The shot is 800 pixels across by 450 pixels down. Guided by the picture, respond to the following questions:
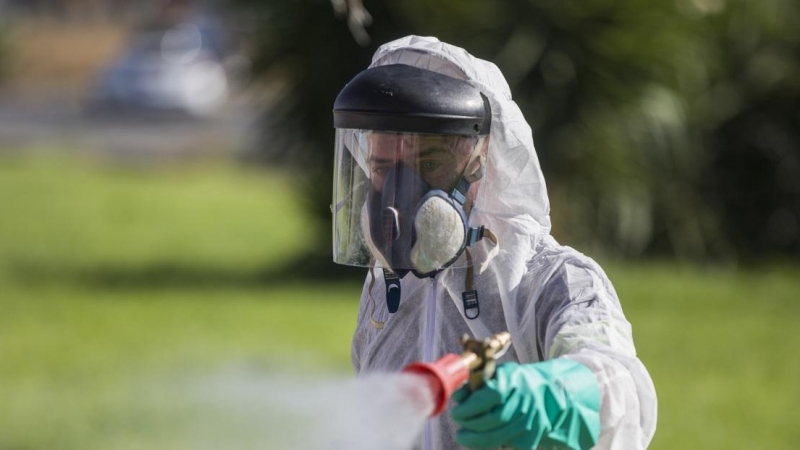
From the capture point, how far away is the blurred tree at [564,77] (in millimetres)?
10648

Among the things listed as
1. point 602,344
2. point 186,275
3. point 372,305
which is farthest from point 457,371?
point 186,275

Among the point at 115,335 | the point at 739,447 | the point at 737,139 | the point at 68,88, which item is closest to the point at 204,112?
the point at 68,88

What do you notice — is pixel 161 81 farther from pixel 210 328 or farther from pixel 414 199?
pixel 414 199

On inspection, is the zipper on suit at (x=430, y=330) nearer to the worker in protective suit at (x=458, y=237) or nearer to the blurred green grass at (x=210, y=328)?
the worker in protective suit at (x=458, y=237)

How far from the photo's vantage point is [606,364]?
2.18m

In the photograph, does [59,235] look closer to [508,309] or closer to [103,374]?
[103,374]

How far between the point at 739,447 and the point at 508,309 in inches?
179

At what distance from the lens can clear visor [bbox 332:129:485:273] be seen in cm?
242

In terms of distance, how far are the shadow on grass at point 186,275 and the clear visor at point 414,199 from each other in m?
8.36

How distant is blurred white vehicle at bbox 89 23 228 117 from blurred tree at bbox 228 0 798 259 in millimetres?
17843

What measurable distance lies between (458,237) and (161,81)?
89.8 ft

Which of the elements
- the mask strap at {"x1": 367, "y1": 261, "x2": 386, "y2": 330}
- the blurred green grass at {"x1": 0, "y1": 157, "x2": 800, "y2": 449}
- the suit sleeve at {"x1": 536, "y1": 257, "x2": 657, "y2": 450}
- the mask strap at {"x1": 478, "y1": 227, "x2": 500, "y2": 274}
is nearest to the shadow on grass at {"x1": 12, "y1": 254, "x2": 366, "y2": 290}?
the blurred green grass at {"x1": 0, "y1": 157, "x2": 800, "y2": 449}

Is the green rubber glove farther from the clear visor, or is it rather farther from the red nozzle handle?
the clear visor

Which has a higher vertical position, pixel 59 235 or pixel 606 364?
pixel 606 364
